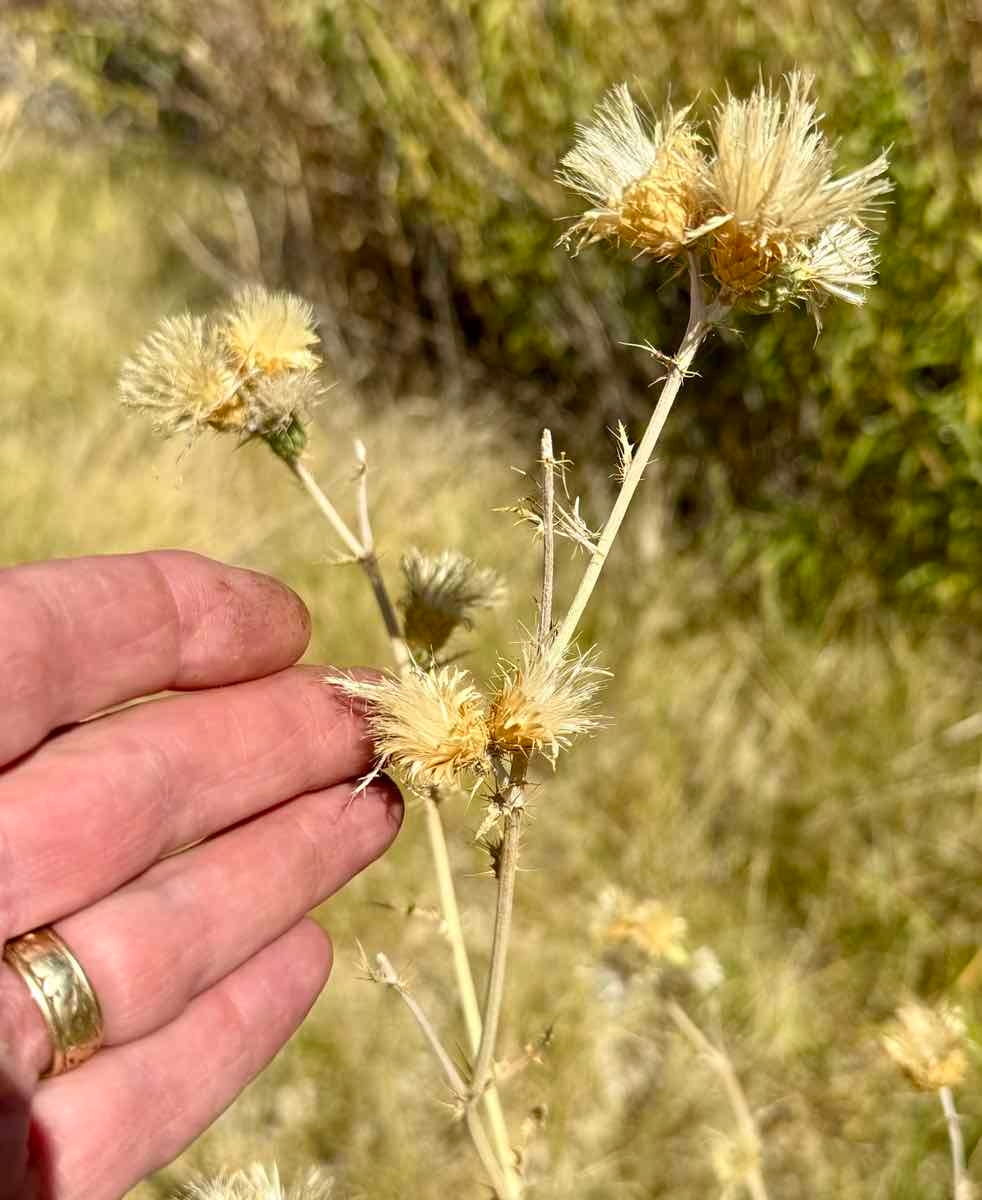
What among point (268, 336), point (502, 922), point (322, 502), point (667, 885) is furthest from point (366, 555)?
point (667, 885)

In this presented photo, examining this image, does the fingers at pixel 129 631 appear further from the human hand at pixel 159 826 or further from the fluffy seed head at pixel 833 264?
the fluffy seed head at pixel 833 264

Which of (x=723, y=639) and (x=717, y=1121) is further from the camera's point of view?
(x=723, y=639)

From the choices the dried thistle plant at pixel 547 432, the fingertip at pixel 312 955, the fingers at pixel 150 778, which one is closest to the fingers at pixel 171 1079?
the fingertip at pixel 312 955

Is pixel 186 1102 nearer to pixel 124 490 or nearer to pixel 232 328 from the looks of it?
pixel 232 328

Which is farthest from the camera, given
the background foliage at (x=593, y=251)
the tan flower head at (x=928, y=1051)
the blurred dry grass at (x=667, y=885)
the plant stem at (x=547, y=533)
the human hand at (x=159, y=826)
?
the background foliage at (x=593, y=251)

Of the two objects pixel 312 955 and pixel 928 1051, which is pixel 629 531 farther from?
pixel 928 1051

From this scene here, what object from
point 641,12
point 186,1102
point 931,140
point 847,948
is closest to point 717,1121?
point 847,948

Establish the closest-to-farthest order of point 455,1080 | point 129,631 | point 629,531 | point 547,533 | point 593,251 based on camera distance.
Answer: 1. point 547,533
2. point 455,1080
3. point 129,631
4. point 593,251
5. point 629,531
